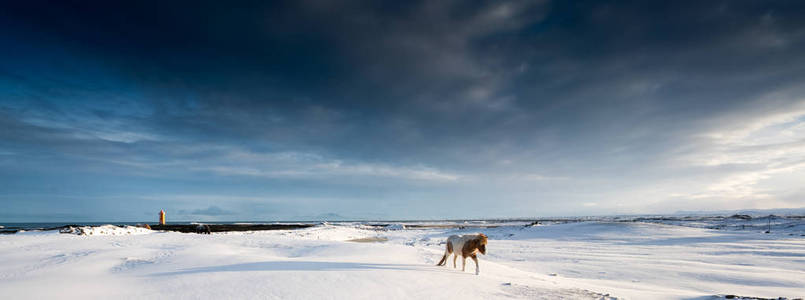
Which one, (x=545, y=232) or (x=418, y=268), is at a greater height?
(x=418, y=268)

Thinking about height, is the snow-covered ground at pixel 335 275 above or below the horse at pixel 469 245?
below

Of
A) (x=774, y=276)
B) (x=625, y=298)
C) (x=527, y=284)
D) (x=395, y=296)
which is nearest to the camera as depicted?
(x=395, y=296)

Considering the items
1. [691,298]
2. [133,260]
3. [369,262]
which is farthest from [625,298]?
[133,260]

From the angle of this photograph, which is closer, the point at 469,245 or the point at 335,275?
the point at 335,275

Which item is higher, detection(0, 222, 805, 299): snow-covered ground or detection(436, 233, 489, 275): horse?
detection(436, 233, 489, 275): horse

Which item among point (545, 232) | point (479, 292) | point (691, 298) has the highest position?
point (479, 292)

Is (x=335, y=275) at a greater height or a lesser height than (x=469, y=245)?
lesser

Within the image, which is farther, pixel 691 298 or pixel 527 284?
pixel 527 284

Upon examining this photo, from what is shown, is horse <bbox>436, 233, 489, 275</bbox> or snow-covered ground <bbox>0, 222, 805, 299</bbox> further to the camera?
horse <bbox>436, 233, 489, 275</bbox>

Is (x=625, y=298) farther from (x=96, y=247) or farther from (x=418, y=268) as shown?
(x=96, y=247)

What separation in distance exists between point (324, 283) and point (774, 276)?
41.8 ft

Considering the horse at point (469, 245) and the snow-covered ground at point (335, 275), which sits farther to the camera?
the horse at point (469, 245)

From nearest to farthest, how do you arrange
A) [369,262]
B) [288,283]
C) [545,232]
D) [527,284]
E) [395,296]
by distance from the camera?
[395,296] → [288,283] → [527,284] → [369,262] → [545,232]

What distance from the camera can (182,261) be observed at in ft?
23.8
